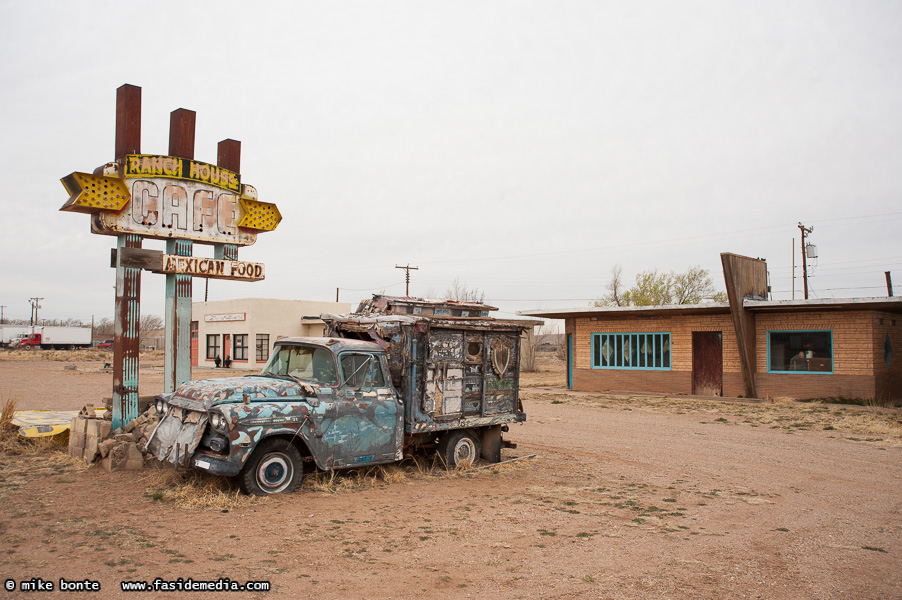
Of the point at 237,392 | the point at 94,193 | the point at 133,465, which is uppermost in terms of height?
the point at 94,193

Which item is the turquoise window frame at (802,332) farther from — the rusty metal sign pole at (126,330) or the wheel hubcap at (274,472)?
the rusty metal sign pole at (126,330)

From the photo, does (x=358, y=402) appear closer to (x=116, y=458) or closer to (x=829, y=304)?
(x=116, y=458)

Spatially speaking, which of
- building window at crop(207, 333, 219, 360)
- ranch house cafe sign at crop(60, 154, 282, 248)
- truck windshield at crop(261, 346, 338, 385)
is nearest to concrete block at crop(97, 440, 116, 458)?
truck windshield at crop(261, 346, 338, 385)

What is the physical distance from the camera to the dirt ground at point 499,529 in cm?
515

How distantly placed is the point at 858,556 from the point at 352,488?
551cm

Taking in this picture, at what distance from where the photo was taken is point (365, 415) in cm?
847

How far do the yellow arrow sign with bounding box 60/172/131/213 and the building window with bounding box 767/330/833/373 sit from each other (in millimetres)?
20467

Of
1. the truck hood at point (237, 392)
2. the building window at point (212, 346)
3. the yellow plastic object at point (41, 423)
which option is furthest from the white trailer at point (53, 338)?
the truck hood at point (237, 392)

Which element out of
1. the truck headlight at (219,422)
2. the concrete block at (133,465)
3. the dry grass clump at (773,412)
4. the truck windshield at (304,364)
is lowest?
the dry grass clump at (773,412)

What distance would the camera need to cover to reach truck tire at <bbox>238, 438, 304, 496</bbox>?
294 inches

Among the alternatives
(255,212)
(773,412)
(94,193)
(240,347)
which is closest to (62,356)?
(240,347)

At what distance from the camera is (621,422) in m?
16.5

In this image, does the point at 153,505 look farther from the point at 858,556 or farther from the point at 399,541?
the point at 858,556

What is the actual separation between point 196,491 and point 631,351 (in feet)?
69.2
